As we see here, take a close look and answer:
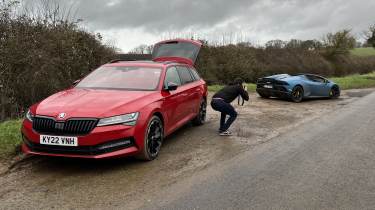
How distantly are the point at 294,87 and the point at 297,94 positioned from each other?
0.39 metres

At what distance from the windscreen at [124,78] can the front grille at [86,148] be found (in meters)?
1.48

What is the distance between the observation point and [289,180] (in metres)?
5.51

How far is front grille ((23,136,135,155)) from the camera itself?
5.55 metres

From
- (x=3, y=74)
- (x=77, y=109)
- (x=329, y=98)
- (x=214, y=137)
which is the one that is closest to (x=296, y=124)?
(x=214, y=137)

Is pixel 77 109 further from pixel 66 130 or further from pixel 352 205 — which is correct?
pixel 352 205

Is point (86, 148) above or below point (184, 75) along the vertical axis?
below

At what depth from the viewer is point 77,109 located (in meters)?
5.74

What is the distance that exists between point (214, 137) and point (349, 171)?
314 centimetres

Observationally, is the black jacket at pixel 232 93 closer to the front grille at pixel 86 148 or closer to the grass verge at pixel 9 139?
the front grille at pixel 86 148

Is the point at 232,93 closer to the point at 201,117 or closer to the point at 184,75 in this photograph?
the point at 184,75

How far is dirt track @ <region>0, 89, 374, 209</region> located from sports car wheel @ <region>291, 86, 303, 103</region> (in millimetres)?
8201

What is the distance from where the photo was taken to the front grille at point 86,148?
555 cm

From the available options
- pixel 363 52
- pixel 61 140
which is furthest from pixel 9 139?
pixel 363 52

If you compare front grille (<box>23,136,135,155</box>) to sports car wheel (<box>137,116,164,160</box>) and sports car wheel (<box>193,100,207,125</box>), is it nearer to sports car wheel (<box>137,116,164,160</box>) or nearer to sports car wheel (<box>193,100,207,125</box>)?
sports car wheel (<box>137,116,164,160</box>)
